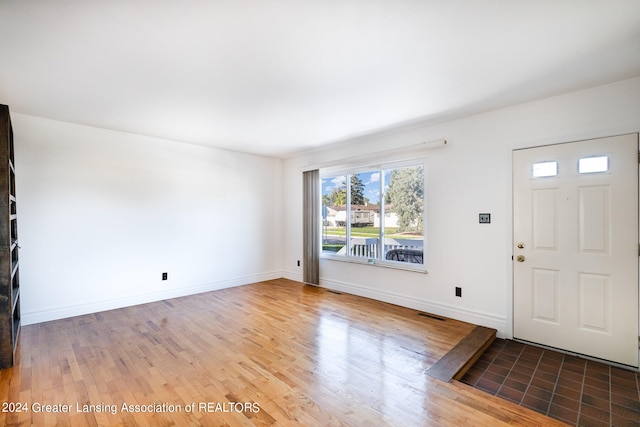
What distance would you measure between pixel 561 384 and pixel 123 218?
17.2 feet

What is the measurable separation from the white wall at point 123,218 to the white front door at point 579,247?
14.2 ft

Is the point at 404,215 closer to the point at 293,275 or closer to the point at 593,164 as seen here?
the point at 593,164

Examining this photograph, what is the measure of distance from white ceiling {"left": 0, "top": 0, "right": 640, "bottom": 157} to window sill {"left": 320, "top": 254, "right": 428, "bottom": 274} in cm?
200

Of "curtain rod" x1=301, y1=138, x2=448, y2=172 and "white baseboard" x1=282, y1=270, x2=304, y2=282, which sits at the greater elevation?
"curtain rod" x1=301, y1=138, x2=448, y2=172

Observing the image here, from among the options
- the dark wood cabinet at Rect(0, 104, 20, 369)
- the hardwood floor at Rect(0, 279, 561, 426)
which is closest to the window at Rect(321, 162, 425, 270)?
the hardwood floor at Rect(0, 279, 561, 426)

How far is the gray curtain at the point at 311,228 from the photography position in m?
5.36

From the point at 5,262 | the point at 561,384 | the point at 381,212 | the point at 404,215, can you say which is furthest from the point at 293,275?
the point at 561,384

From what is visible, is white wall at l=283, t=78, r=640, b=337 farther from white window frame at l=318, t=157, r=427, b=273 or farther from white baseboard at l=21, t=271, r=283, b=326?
white baseboard at l=21, t=271, r=283, b=326

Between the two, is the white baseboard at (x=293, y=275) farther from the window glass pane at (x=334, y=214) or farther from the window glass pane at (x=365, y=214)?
the window glass pane at (x=365, y=214)

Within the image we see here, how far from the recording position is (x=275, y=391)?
2176 mm

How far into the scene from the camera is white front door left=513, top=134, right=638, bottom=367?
2.60 m

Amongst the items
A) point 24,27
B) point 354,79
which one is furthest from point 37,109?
point 354,79

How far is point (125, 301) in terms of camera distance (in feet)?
13.6

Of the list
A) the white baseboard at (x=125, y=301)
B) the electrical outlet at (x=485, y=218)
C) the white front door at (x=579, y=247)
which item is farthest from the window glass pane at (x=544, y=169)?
the white baseboard at (x=125, y=301)
